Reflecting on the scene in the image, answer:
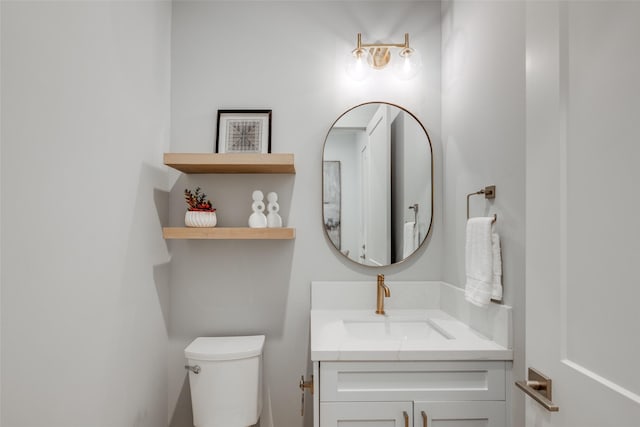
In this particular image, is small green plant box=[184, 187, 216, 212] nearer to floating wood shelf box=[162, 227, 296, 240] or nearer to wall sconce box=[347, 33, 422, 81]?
floating wood shelf box=[162, 227, 296, 240]

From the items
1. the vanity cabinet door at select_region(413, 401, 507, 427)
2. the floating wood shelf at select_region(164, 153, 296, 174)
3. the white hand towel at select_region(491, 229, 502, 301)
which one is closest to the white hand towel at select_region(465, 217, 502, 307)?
the white hand towel at select_region(491, 229, 502, 301)

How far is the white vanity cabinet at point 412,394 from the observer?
4.44 feet

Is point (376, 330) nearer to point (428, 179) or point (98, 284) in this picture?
point (428, 179)

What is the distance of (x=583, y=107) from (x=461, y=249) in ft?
3.71

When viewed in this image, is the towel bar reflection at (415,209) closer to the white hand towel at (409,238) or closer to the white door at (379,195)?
the white hand towel at (409,238)

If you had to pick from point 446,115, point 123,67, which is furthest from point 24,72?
point 446,115

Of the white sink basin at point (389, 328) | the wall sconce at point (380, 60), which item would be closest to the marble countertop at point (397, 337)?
the white sink basin at point (389, 328)

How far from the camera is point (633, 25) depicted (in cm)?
62

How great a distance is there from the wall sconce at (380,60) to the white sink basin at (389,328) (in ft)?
4.21

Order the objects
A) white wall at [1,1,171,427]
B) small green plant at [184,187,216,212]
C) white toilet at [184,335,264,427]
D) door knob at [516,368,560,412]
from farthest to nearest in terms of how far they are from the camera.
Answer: small green plant at [184,187,216,212], white toilet at [184,335,264,427], white wall at [1,1,171,427], door knob at [516,368,560,412]

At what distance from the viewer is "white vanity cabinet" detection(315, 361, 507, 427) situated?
53.2 inches

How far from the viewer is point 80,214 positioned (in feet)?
4.06

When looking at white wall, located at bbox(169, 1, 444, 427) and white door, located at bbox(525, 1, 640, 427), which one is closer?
white door, located at bbox(525, 1, 640, 427)

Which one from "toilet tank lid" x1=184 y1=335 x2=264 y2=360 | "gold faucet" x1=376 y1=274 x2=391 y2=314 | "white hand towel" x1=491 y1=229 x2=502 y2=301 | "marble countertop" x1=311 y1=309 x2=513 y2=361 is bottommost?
"toilet tank lid" x1=184 y1=335 x2=264 y2=360
